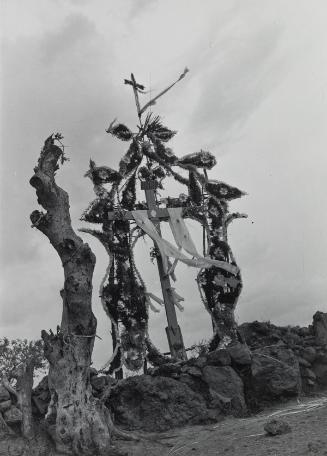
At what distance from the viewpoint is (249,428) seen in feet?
24.7

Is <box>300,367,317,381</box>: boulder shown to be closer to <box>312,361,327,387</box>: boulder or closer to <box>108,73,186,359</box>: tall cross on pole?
<box>312,361,327,387</box>: boulder

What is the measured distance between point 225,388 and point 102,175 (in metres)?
6.41

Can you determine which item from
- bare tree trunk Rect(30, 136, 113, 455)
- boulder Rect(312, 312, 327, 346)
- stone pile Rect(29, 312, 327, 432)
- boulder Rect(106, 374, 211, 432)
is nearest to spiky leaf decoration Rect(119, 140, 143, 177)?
bare tree trunk Rect(30, 136, 113, 455)

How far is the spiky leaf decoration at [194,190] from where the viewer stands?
13305 mm

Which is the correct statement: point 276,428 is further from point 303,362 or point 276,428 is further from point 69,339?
point 303,362

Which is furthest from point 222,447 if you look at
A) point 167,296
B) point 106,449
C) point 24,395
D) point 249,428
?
point 167,296

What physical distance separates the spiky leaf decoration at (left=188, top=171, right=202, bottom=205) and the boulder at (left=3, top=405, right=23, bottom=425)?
296 inches

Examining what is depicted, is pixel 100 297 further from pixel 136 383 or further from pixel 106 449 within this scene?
pixel 106 449

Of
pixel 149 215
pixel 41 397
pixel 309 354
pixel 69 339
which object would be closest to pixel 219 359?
pixel 309 354

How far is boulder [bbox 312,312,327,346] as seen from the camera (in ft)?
39.7

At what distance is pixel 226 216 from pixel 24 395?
7.58 metres

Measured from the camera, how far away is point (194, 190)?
1338 cm

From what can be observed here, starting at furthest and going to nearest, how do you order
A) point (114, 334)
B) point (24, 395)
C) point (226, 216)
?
point (226, 216)
point (114, 334)
point (24, 395)

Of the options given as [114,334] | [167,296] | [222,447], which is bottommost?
[222,447]
